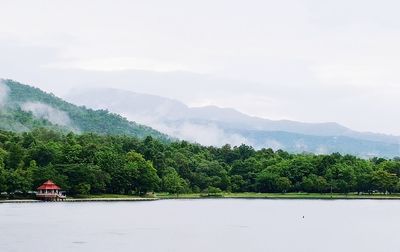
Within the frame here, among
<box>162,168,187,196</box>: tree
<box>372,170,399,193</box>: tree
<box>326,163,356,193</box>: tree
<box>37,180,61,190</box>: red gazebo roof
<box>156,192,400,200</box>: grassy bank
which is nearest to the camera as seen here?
<box>37,180,61,190</box>: red gazebo roof

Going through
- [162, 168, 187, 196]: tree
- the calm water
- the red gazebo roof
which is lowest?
the calm water

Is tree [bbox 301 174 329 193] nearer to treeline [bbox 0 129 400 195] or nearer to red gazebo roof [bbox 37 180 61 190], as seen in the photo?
treeline [bbox 0 129 400 195]

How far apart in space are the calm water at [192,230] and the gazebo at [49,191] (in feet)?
49.0

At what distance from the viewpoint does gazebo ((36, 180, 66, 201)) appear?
103 metres

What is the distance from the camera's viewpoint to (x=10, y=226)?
60.9m

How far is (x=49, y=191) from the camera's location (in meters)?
104

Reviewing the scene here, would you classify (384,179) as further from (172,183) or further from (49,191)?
(49,191)

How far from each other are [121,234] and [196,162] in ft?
275

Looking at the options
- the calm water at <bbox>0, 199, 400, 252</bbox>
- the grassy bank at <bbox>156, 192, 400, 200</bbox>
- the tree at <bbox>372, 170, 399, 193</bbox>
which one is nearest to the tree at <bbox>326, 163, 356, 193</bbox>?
the grassy bank at <bbox>156, 192, 400, 200</bbox>

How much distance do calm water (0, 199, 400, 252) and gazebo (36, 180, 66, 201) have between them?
14.9 m

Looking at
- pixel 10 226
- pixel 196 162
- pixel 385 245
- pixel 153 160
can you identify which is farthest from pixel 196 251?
pixel 196 162

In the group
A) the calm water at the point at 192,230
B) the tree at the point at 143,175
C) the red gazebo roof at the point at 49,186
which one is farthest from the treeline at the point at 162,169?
the calm water at the point at 192,230

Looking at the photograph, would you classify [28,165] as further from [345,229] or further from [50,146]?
[345,229]

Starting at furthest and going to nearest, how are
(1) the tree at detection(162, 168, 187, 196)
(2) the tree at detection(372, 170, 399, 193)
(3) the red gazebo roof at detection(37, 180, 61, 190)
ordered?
(2) the tree at detection(372, 170, 399, 193), (1) the tree at detection(162, 168, 187, 196), (3) the red gazebo roof at detection(37, 180, 61, 190)
